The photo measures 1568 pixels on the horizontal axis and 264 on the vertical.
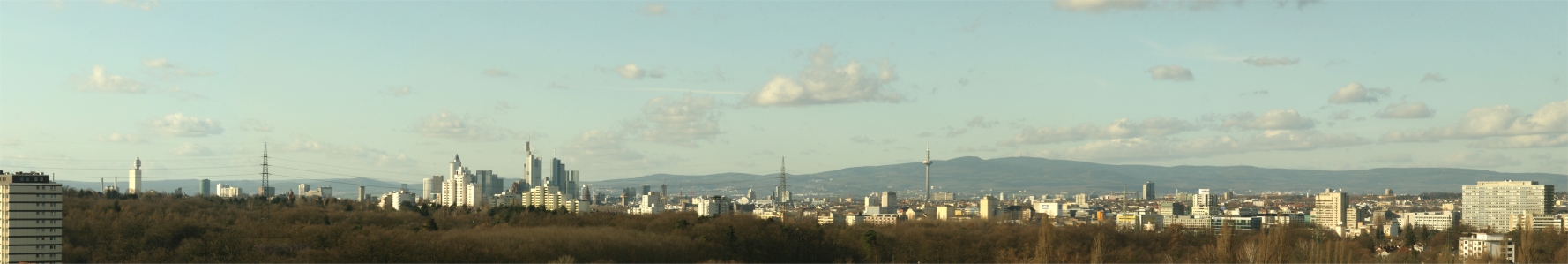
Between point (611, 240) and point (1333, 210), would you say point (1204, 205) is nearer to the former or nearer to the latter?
point (1333, 210)

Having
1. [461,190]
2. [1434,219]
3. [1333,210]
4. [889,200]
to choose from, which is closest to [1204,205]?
[1333,210]

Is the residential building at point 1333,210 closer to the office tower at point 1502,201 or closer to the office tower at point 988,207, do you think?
the office tower at point 1502,201

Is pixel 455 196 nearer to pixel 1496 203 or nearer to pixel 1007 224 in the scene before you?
pixel 1007 224

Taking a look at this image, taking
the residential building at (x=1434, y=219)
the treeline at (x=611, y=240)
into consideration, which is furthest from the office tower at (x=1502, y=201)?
the treeline at (x=611, y=240)

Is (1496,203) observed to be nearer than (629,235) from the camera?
No

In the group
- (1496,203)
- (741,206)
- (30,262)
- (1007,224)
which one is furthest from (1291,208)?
(30,262)

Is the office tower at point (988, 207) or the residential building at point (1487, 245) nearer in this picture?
the residential building at point (1487, 245)

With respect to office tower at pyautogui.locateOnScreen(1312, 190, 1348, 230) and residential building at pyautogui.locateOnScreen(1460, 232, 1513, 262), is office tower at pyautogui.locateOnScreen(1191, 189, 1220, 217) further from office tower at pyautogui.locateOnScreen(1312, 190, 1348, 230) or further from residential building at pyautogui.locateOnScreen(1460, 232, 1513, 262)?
residential building at pyautogui.locateOnScreen(1460, 232, 1513, 262)
